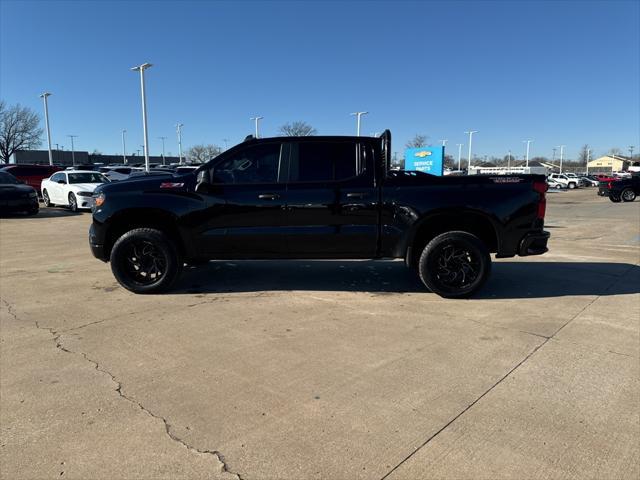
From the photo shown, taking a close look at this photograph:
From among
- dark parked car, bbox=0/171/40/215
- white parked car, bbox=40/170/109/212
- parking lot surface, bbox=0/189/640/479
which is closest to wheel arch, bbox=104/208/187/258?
parking lot surface, bbox=0/189/640/479

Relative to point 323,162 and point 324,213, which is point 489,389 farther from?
point 323,162

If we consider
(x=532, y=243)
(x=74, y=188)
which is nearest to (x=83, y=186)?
(x=74, y=188)

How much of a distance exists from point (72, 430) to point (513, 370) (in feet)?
10.1

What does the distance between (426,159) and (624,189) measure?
1113 centimetres

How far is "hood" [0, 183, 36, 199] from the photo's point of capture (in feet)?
52.0

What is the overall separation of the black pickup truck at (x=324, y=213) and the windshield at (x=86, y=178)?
1405cm

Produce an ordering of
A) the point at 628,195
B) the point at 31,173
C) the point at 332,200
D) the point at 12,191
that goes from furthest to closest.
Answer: the point at 628,195, the point at 31,173, the point at 12,191, the point at 332,200

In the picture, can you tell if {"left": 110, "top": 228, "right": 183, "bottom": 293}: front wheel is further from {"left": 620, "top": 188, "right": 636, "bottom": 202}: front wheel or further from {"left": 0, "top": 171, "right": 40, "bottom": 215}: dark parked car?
{"left": 620, "top": 188, "right": 636, "bottom": 202}: front wheel

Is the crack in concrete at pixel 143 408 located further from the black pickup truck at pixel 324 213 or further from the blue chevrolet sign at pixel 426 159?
the blue chevrolet sign at pixel 426 159

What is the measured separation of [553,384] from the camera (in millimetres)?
3398

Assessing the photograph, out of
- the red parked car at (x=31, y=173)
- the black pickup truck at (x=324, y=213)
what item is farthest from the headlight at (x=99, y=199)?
the red parked car at (x=31, y=173)

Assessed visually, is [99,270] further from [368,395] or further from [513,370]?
[513,370]

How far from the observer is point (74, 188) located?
17.8 meters

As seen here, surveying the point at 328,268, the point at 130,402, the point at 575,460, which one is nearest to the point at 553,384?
the point at 575,460
